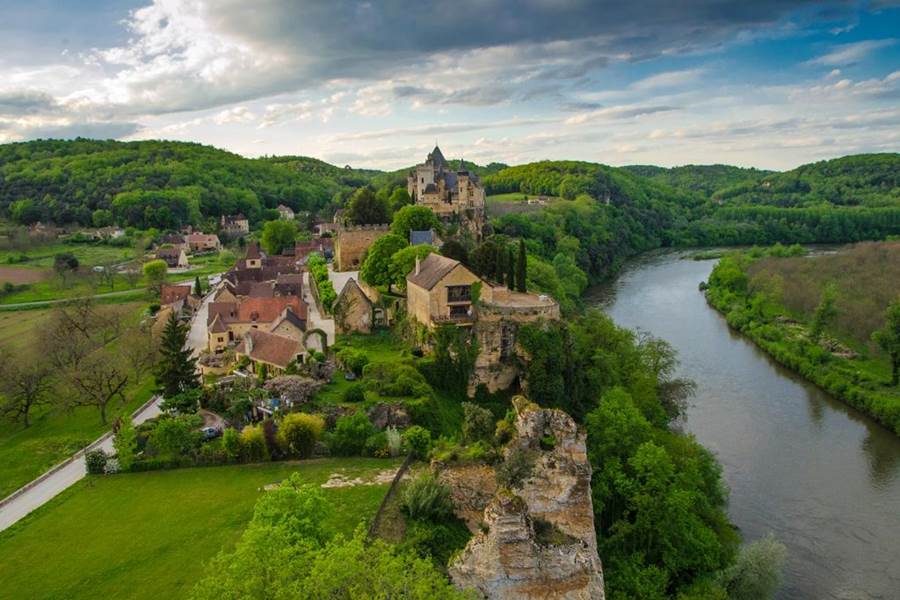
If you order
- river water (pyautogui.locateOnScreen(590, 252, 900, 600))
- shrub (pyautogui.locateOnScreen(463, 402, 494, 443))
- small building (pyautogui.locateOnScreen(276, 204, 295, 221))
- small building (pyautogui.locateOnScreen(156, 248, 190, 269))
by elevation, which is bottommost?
river water (pyautogui.locateOnScreen(590, 252, 900, 600))

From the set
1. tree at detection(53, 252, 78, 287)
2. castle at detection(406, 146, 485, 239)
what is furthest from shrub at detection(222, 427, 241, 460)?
tree at detection(53, 252, 78, 287)

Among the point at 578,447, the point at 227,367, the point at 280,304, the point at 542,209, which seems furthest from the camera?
the point at 542,209

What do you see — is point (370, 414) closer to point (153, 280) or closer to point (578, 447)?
point (578, 447)

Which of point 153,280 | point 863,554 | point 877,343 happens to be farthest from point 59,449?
point 877,343

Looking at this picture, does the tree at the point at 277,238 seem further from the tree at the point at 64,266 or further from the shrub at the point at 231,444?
the shrub at the point at 231,444

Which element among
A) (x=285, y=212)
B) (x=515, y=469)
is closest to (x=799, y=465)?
(x=515, y=469)

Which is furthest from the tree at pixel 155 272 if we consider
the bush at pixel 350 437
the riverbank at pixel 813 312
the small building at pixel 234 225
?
the riverbank at pixel 813 312

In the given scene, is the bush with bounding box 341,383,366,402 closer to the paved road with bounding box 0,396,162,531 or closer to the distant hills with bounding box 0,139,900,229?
the paved road with bounding box 0,396,162,531
